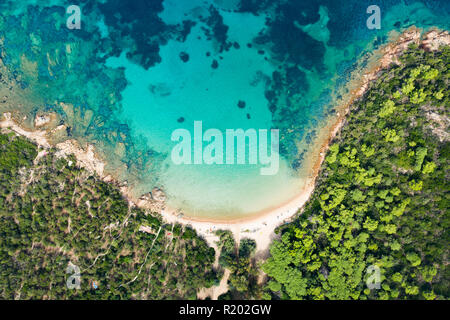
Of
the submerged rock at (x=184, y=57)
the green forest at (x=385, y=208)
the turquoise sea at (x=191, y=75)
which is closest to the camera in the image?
the green forest at (x=385, y=208)

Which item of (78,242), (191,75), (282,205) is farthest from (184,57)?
(78,242)

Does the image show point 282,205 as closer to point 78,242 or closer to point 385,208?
point 385,208

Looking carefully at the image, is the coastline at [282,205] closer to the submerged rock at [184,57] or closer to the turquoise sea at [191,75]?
the turquoise sea at [191,75]

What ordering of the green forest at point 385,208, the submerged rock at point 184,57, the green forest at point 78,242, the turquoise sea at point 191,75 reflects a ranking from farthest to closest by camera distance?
the submerged rock at point 184,57 < the turquoise sea at point 191,75 < the green forest at point 78,242 < the green forest at point 385,208

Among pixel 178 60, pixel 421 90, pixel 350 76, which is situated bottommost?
pixel 421 90

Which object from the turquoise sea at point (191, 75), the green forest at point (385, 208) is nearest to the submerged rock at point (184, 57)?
the turquoise sea at point (191, 75)
